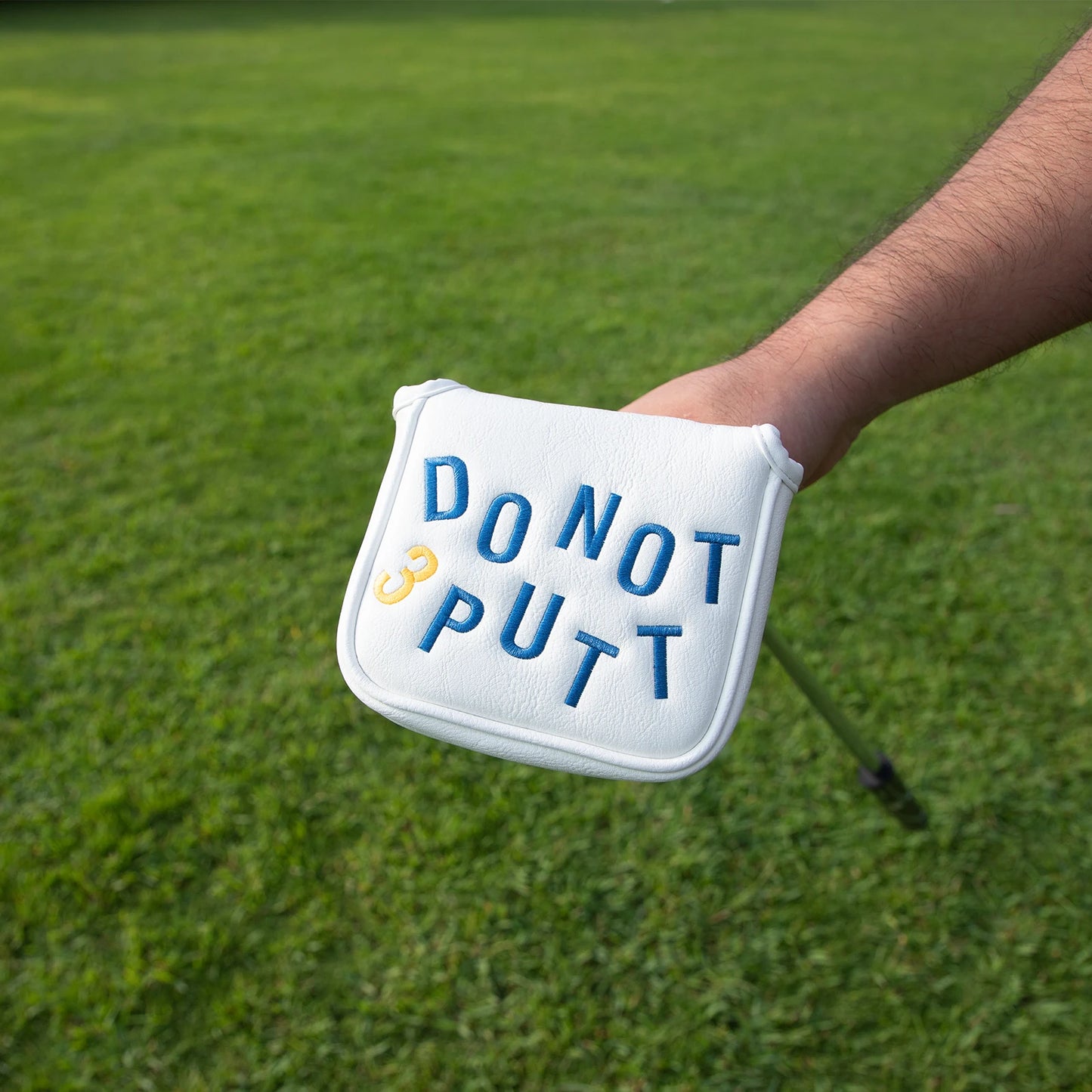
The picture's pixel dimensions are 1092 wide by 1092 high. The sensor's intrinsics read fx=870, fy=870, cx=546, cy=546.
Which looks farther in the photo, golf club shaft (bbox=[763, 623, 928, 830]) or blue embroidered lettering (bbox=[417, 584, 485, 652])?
golf club shaft (bbox=[763, 623, 928, 830])

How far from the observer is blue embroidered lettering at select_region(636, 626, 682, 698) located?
0.85m

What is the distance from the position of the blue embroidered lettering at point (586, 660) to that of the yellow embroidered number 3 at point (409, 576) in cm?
17

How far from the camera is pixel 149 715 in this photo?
2.21 m

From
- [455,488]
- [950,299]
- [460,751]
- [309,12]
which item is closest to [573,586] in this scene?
[455,488]

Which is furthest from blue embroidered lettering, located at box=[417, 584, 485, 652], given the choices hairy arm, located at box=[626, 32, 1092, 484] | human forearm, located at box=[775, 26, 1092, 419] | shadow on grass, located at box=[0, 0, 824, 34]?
shadow on grass, located at box=[0, 0, 824, 34]

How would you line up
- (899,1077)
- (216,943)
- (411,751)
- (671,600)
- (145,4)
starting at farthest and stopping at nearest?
(145,4)
(411,751)
(216,943)
(899,1077)
(671,600)

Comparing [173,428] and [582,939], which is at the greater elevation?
[173,428]

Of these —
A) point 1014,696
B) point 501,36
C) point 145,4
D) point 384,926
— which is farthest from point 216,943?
point 145,4

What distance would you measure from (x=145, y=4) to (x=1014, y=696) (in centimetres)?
1946

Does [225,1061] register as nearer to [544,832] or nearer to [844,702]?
[544,832]

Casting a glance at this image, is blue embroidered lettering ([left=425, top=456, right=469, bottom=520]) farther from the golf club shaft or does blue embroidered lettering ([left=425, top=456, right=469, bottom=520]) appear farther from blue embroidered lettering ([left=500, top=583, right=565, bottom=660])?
the golf club shaft

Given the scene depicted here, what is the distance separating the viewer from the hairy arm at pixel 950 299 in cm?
95

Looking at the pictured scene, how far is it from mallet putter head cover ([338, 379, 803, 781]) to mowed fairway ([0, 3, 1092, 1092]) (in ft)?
2.17

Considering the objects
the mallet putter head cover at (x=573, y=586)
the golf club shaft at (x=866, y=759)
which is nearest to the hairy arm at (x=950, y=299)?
the mallet putter head cover at (x=573, y=586)
